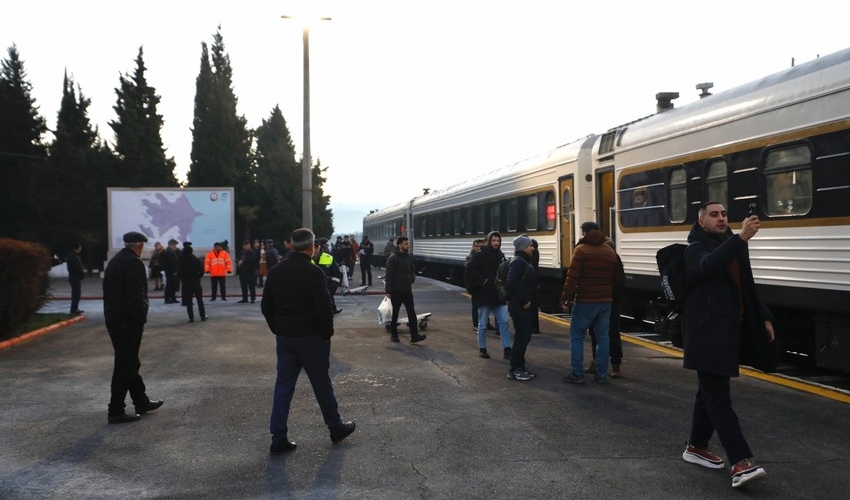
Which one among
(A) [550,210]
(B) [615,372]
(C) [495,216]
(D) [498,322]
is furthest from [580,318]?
(C) [495,216]

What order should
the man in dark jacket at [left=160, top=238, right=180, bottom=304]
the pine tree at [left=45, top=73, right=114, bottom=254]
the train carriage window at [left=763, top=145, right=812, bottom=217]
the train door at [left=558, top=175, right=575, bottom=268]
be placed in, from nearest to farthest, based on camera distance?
the train carriage window at [left=763, top=145, right=812, bottom=217] → the train door at [left=558, top=175, right=575, bottom=268] → the man in dark jacket at [left=160, top=238, right=180, bottom=304] → the pine tree at [left=45, top=73, right=114, bottom=254]

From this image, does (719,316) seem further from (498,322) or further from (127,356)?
(498,322)

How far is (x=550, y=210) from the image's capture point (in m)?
15.9

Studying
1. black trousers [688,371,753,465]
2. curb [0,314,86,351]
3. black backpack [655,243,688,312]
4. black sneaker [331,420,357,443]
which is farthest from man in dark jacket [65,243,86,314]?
black trousers [688,371,753,465]

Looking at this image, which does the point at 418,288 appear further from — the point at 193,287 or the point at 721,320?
the point at 721,320

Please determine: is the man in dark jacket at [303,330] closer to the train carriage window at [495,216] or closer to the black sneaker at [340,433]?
the black sneaker at [340,433]

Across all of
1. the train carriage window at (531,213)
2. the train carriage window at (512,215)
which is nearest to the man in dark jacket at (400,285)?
the train carriage window at (531,213)

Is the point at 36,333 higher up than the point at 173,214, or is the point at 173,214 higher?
the point at 173,214

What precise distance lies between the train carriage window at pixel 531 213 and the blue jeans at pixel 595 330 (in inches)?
328

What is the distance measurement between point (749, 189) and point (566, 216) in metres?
5.98

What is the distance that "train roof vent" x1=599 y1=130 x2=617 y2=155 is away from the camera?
12922 mm

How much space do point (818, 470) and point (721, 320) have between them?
131cm

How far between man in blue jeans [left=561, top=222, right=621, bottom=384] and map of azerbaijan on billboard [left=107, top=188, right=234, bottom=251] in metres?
27.8

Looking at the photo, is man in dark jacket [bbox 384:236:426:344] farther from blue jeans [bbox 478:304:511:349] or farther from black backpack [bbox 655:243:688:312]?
black backpack [bbox 655:243:688:312]
